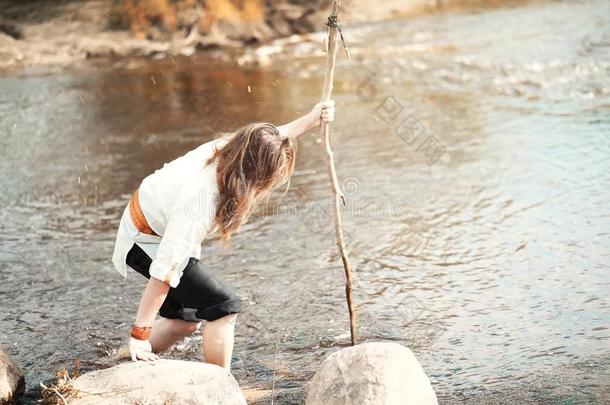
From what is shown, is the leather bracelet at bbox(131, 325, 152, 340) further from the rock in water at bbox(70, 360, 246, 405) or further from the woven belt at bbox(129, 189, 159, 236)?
the woven belt at bbox(129, 189, 159, 236)

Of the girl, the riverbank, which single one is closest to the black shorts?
the girl

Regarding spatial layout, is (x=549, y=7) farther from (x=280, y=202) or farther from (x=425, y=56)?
(x=280, y=202)

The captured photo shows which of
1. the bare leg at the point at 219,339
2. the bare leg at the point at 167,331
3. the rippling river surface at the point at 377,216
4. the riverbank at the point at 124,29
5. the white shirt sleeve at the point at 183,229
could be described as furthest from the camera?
the riverbank at the point at 124,29

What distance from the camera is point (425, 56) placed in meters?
12.7

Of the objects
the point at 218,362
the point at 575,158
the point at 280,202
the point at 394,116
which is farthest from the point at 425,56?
the point at 218,362

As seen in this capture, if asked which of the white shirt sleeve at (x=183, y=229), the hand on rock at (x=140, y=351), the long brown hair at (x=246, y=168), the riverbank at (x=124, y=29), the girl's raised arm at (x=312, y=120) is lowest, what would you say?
the hand on rock at (x=140, y=351)

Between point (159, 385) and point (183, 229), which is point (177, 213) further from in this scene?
Result: point (159, 385)

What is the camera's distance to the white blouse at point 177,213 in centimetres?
367

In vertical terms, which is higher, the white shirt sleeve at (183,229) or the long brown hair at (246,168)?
the long brown hair at (246,168)

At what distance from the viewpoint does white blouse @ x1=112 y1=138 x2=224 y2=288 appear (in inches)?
144

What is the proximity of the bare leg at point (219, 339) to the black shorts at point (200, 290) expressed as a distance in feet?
0.11

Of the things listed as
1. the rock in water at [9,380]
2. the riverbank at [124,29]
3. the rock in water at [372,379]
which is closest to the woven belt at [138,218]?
the rock in water at [9,380]

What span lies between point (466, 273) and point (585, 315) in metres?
0.91

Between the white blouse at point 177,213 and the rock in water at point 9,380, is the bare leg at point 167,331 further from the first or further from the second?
the rock in water at point 9,380
